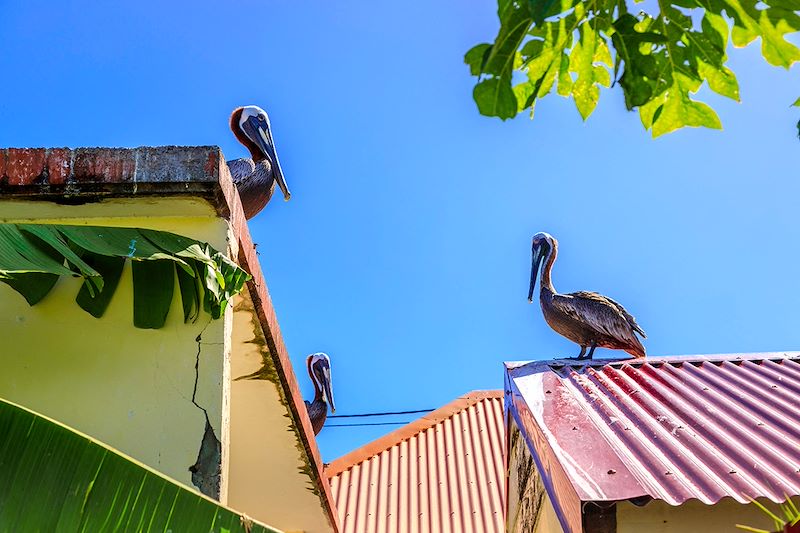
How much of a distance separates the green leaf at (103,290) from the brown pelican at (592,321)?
589 cm

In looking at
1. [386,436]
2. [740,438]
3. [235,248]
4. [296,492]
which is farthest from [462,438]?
[235,248]

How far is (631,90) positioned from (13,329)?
234 cm

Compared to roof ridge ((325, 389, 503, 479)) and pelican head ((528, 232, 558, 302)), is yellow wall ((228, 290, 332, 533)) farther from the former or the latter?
pelican head ((528, 232, 558, 302))

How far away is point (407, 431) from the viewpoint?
1052 cm

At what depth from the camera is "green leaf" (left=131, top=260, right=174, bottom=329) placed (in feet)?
9.80

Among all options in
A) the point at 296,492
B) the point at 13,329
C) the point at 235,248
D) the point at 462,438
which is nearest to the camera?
the point at 13,329

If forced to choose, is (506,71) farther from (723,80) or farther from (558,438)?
(558,438)

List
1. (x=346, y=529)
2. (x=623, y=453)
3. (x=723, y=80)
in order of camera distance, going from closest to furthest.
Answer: (x=723, y=80), (x=623, y=453), (x=346, y=529)

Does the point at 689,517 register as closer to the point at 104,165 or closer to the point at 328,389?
the point at 104,165

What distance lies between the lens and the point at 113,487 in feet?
6.73

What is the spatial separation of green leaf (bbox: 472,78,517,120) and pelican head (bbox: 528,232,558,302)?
8220mm

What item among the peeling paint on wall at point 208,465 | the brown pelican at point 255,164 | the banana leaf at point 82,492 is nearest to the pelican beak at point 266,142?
the brown pelican at point 255,164

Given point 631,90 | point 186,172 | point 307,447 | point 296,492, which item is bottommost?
point 296,492

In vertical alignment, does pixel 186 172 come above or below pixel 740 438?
above
